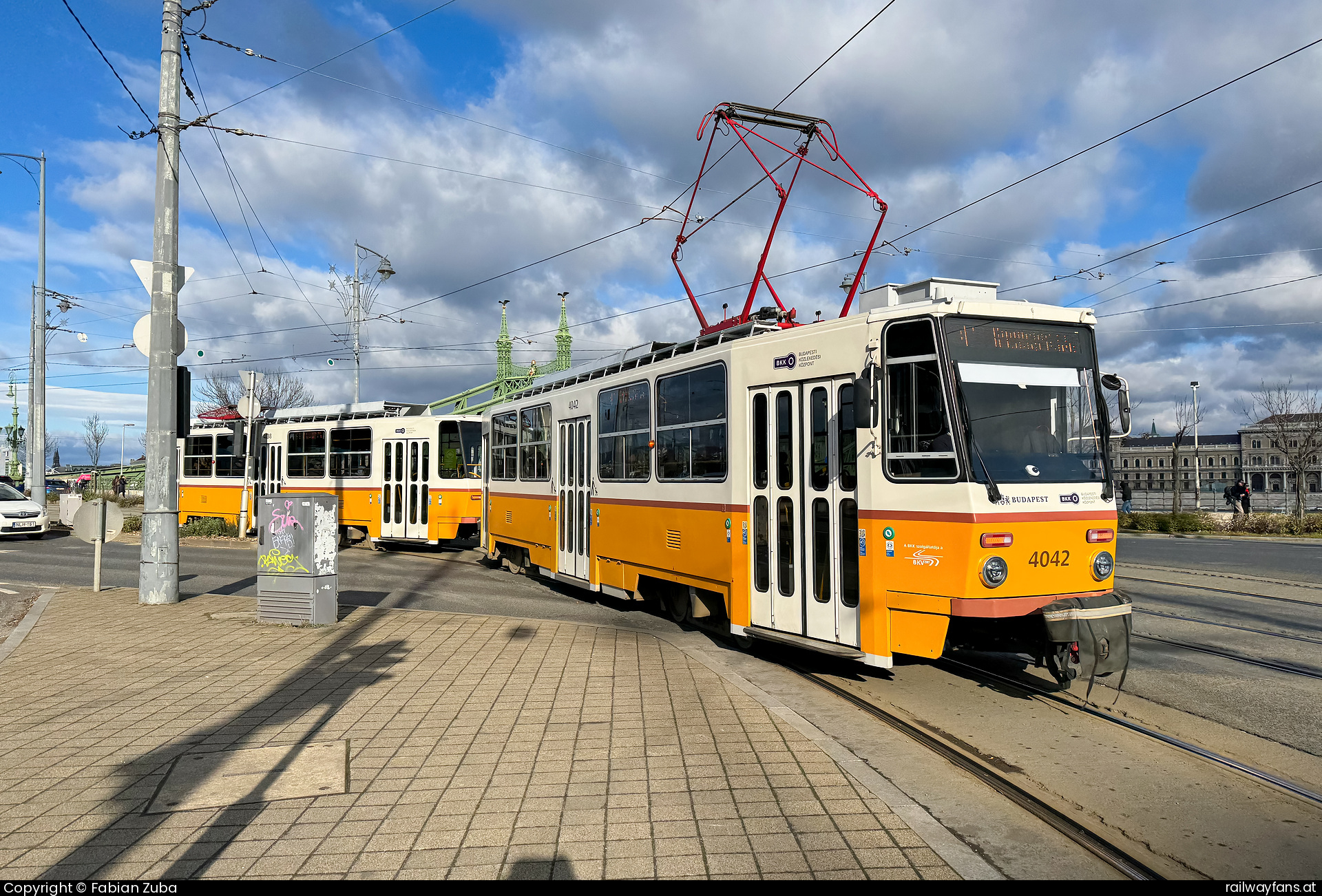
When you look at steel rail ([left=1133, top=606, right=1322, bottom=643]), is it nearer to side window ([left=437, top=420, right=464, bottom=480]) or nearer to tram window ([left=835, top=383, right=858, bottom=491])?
tram window ([left=835, top=383, right=858, bottom=491])

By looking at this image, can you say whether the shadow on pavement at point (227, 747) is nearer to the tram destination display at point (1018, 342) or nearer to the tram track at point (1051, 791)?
the tram track at point (1051, 791)

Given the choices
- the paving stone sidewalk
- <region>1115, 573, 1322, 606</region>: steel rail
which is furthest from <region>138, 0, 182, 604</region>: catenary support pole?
<region>1115, 573, 1322, 606</region>: steel rail

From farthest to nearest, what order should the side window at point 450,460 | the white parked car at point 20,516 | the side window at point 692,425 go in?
the white parked car at point 20,516 < the side window at point 450,460 < the side window at point 692,425

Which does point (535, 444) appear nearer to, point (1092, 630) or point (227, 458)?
point (1092, 630)

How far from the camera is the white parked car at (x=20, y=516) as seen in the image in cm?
2134

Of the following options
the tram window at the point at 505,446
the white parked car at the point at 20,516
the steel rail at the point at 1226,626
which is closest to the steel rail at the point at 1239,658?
the steel rail at the point at 1226,626

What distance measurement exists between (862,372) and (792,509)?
1479 mm

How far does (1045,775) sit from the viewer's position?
16.8 feet

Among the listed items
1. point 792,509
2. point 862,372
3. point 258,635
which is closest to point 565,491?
point 258,635

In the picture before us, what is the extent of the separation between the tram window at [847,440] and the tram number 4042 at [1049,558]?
1.49 meters

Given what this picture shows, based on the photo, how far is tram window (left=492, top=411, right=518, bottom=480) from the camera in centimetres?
1477

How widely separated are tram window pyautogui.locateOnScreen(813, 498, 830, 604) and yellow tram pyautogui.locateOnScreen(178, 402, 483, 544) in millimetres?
13249

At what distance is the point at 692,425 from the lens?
9172 mm

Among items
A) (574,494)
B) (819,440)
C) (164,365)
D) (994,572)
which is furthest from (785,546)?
(164,365)
